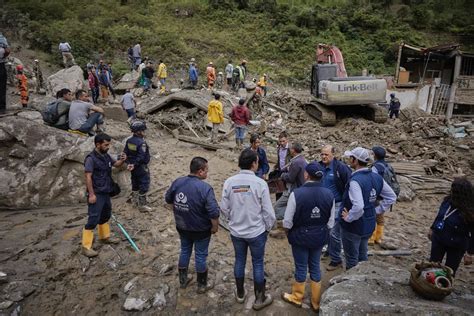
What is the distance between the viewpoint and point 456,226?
3750 millimetres

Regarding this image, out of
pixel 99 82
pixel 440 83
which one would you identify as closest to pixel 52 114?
pixel 99 82

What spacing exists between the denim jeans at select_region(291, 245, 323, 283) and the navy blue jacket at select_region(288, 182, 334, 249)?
0.09 m

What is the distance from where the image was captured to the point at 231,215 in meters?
3.64

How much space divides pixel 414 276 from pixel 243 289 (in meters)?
1.78

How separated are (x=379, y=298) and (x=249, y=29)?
92.7 ft

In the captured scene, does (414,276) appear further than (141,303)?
No

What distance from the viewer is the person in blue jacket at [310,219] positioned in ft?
11.6

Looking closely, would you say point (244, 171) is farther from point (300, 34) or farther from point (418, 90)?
point (300, 34)

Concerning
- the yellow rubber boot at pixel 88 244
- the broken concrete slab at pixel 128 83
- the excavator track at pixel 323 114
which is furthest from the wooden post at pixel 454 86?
the yellow rubber boot at pixel 88 244

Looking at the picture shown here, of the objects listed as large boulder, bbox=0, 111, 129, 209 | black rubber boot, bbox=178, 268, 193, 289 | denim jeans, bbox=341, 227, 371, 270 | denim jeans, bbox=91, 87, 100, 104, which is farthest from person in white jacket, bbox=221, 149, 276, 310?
denim jeans, bbox=91, 87, 100, 104

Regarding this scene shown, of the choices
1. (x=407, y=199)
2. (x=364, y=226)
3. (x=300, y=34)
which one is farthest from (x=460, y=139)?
(x=300, y=34)

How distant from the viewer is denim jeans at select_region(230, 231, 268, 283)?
3.64 meters

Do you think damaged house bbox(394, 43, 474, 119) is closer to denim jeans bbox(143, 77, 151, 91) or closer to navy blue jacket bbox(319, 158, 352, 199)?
denim jeans bbox(143, 77, 151, 91)

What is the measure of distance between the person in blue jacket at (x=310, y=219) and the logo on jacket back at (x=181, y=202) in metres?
1.07
